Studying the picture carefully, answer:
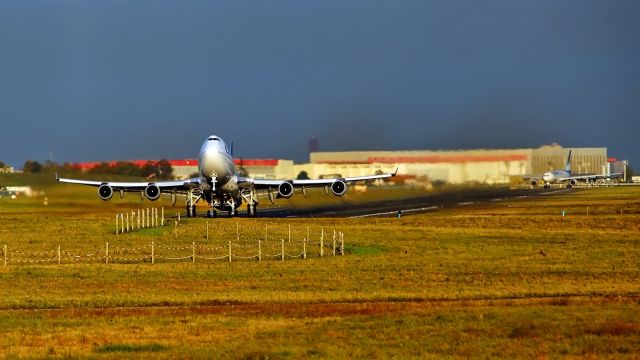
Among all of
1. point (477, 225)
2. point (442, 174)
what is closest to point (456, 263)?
point (477, 225)

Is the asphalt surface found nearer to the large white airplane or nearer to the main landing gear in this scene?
the large white airplane

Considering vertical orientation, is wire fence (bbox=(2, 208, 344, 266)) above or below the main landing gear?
below

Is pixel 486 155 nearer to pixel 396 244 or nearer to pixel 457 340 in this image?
pixel 396 244

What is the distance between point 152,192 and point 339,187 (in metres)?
14.2

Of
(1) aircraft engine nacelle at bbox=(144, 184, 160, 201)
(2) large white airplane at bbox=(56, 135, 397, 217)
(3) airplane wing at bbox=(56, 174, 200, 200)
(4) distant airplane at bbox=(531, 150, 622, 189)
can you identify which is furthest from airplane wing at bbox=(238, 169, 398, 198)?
(4) distant airplane at bbox=(531, 150, 622, 189)

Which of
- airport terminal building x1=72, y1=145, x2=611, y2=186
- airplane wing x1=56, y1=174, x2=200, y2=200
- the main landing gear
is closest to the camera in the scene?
airplane wing x1=56, y1=174, x2=200, y2=200

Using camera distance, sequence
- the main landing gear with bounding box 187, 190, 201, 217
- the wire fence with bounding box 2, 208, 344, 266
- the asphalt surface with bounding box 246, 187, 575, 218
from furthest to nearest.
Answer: the asphalt surface with bounding box 246, 187, 575, 218
the main landing gear with bounding box 187, 190, 201, 217
the wire fence with bounding box 2, 208, 344, 266

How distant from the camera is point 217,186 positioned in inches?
2928

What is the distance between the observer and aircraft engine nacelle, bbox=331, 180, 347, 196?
3250 inches

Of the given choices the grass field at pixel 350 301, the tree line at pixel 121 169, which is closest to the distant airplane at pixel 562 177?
the tree line at pixel 121 169

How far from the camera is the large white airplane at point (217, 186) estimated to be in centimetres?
7294

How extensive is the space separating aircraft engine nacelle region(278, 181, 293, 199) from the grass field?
18986 millimetres

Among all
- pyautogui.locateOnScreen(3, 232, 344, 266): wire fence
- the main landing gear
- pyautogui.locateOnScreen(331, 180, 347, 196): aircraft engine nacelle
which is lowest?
pyautogui.locateOnScreen(3, 232, 344, 266): wire fence

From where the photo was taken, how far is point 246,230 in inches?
2598
